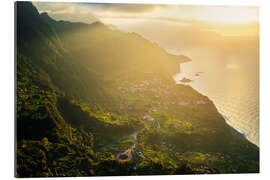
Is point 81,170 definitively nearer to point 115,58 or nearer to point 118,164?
point 118,164

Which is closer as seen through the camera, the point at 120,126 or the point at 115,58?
the point at 120,126

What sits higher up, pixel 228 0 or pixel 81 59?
pixel 228 0

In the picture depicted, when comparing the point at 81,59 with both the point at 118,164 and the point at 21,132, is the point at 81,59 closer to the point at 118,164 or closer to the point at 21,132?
the point at 21,132

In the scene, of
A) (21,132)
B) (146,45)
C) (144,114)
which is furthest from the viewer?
(146,45)
